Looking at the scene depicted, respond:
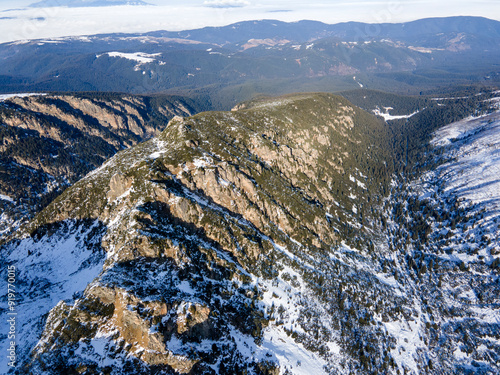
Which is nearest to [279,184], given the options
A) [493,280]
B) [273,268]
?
[273,268]

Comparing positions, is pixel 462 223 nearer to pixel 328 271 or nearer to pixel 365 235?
pixel 365 235

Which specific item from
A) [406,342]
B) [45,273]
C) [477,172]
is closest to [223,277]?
[45,273]

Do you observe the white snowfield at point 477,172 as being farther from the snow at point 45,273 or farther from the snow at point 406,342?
the snow at point 45,273

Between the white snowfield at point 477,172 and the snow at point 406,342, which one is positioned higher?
the white snowfield at point 477,172

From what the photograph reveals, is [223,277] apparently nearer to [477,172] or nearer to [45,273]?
[45,273]

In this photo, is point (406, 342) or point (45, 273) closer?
point (406, 342)

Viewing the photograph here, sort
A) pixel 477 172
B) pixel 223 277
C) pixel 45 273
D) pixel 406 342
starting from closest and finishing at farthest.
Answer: pixel 406 342 < pixel 223 277 < pixel 45 273 < pixel 477 172

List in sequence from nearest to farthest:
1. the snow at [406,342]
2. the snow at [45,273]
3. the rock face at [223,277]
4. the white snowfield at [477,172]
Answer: the rock face at [223,277] → the snow at [45,273] → the snow at [406,342] → the white snowfield at [477,172]

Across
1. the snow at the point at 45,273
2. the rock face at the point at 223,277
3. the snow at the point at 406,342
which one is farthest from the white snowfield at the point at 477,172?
the snow at the point at 45,273
